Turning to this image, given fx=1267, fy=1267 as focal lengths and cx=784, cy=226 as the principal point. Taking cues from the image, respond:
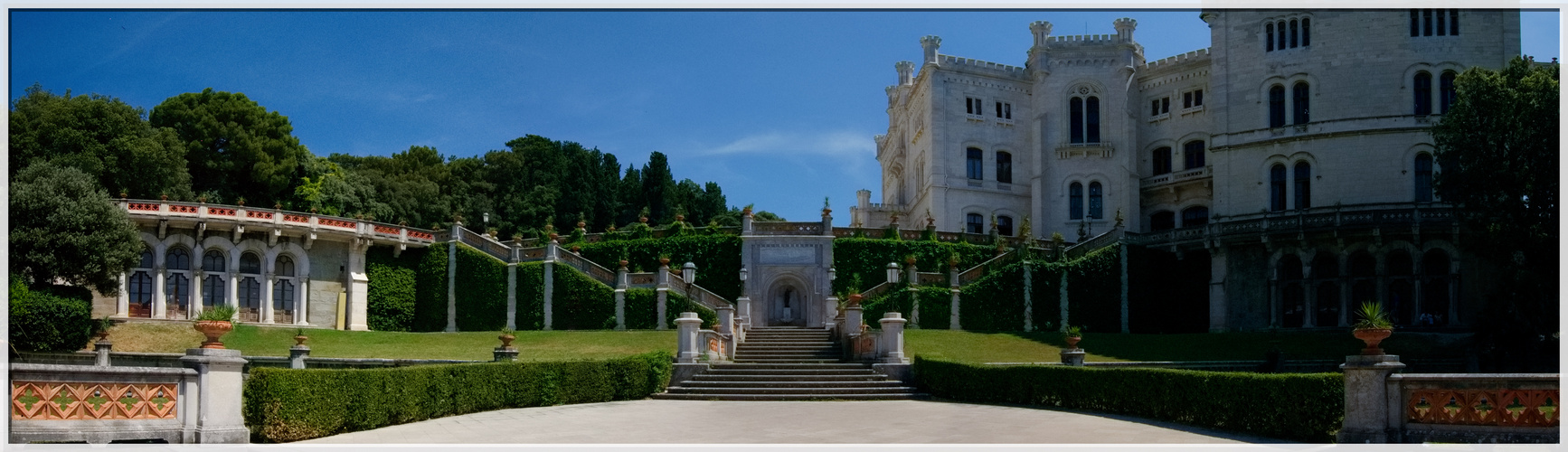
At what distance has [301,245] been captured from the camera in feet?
149

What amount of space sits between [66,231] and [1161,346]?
105ft

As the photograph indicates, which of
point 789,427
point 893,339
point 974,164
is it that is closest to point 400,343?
point 893,339

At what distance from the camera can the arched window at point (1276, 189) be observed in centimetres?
4853

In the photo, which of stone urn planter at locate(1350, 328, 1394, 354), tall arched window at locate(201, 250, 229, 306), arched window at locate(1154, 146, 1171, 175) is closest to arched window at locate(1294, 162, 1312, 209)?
arched window at locate(1154, 146, 1171, 175)

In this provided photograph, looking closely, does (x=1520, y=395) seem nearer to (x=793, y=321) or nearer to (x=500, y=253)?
(x=793, y=321)

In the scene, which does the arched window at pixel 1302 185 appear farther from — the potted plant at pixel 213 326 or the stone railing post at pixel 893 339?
the potted plant at pixel 213 326

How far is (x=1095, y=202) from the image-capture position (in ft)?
179

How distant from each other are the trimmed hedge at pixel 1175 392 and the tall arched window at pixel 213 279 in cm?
2681

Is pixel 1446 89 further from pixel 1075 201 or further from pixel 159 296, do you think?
pixel 159 296

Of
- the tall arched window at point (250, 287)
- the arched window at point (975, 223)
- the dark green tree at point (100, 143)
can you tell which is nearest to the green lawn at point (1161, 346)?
the arched window at point (975, 223)

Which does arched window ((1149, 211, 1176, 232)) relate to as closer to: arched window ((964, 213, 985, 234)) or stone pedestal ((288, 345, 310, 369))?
arched window ((964, 213, 985, 234))

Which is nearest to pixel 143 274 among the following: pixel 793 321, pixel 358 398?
pixel 793 321

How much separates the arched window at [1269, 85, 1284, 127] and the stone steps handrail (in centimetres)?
3261

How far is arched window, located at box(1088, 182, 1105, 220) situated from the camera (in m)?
54.5
